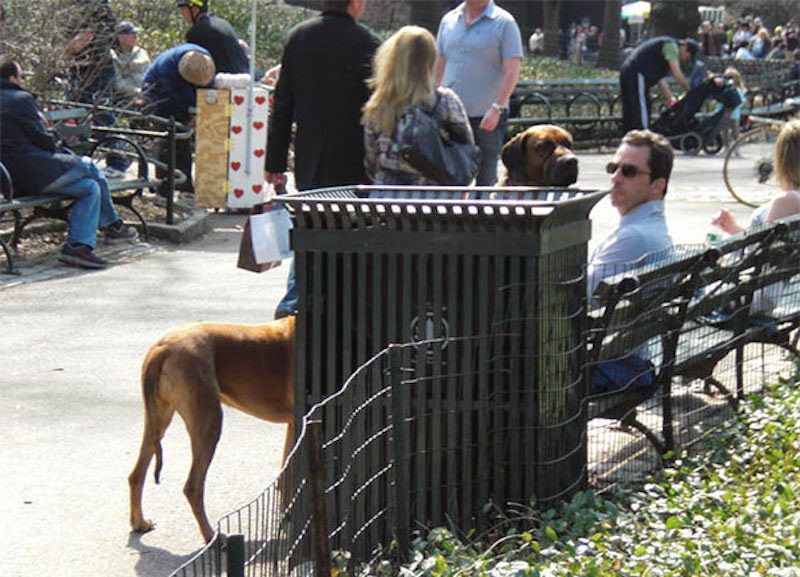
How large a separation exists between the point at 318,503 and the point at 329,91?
13.4 ft

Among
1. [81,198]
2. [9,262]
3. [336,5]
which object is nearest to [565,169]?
[336,5]

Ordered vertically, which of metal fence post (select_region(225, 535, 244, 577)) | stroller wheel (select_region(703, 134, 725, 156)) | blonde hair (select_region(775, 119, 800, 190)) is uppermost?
blonde hair (select_region(775, 119, 800, 190))

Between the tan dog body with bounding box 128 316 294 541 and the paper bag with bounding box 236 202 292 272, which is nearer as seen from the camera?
the tan dog body with bounding box 128 316 294 541

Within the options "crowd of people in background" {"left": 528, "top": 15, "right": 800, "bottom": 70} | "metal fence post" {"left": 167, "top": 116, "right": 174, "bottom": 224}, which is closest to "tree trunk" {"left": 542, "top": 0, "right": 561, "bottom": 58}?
"crowd of people in background" {"left": 528, "top": 15, "right": 800, "bottom": 70}

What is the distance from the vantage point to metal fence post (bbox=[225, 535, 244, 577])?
2.99m

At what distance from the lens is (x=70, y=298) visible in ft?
33.2

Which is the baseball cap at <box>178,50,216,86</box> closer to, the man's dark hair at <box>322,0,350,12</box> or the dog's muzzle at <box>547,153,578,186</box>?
the man's dark hair at <box>322,0,350,12</box>

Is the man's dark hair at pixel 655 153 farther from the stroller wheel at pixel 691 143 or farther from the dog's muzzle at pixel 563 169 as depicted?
the stroller wheel at pixel 691 143

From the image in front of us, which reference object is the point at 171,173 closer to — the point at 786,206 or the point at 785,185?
the point at 785,185

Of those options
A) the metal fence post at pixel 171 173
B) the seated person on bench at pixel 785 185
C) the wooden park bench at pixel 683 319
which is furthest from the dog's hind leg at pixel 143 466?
the metal fence post at pixel 171 173

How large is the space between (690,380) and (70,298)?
485cm

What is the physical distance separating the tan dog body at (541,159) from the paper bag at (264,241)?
3.40ft

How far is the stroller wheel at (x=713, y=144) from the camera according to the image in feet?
74.3

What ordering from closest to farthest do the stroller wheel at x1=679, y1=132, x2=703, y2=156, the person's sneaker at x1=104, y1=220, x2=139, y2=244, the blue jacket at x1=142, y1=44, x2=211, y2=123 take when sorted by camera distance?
the person's sneaker at x1=104, y1=220, x2=139, y2=244, the blue jacket at x1=142, y1=44, x2=211, y2=123, the stroller wheel at x1=679, y1=132, x2=703, y2=156
